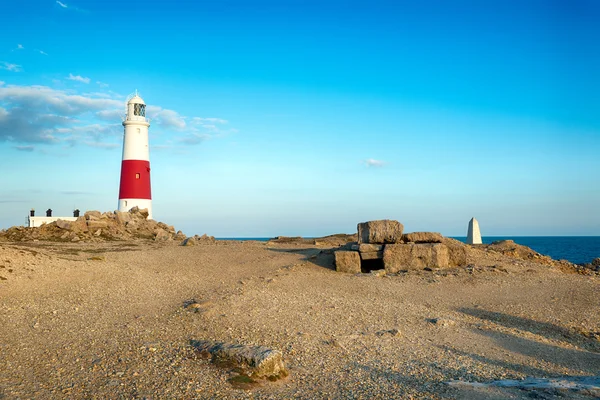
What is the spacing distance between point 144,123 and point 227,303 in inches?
990

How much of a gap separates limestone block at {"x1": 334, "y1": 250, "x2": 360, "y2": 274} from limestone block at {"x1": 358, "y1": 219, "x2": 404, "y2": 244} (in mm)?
1201

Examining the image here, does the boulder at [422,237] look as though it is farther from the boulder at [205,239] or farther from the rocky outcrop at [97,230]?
the rocky outcrop at [97,230]

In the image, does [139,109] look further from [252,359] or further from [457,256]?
[252,359]

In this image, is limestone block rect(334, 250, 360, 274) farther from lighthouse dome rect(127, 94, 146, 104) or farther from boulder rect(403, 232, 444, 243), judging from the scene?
lighthouse dome rect(127, 94, 146, 104)

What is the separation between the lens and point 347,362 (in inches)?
329

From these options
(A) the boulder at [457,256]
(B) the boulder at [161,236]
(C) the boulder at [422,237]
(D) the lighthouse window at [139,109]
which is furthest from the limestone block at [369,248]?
(D) the lighthouse window at [139,109]

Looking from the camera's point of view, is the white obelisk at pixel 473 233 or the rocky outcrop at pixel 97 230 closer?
the rocky outcrop at pixel 97 230

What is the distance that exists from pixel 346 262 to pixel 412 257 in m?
2.47

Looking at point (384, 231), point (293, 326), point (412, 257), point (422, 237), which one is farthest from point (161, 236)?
point (293, 326)

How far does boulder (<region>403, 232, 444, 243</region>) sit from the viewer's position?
18969 millimetres

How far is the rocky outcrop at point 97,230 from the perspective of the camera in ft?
89.6

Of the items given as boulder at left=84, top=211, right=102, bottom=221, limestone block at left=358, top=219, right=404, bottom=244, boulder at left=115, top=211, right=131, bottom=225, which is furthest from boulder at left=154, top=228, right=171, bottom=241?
limestone block at left=358, top=219, right=404, bottom=244

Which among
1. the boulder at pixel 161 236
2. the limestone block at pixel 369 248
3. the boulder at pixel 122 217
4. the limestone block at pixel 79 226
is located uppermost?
the boulder at pixel 122 217

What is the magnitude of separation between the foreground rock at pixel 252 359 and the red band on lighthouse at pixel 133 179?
27.5m
